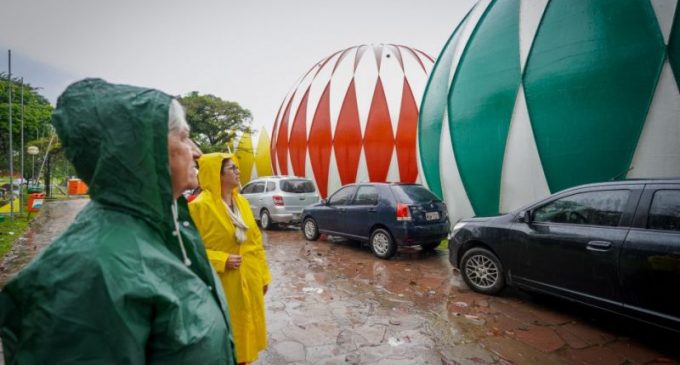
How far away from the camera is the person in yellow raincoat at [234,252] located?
8.01 ft

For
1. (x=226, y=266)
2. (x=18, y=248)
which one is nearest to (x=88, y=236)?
(x=226, y=266)

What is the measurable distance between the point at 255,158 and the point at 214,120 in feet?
17.2

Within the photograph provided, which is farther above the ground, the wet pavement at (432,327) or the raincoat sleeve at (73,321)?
the raincoat sleeve at (73,321)

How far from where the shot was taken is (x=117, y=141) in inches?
41.1

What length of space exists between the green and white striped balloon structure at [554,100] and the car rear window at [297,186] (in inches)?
185

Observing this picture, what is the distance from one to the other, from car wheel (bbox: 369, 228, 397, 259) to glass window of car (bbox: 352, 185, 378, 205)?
710 mm

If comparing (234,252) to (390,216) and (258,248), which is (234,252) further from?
(390,216)

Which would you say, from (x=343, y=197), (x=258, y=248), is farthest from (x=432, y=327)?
(x=343, y=197)

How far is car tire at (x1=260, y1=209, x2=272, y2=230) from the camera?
37.5ft

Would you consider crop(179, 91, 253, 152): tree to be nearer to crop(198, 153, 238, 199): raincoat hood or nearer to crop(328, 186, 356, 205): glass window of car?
crop(328, 186, 356, 205): glass window of car

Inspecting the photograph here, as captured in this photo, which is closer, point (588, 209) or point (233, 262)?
point (233, 262)

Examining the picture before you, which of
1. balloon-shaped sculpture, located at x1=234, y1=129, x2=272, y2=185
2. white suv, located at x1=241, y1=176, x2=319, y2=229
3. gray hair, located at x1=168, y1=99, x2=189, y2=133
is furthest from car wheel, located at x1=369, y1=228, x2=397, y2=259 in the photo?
balloon-shaped sculpture, located at x1=234, y1=129, x2=272, y2=185

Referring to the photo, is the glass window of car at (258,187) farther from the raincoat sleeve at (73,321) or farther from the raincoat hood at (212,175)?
the raincoat sleeve at (73,321)

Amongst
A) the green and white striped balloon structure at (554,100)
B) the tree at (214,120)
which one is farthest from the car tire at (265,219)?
the tree at (214,120)
